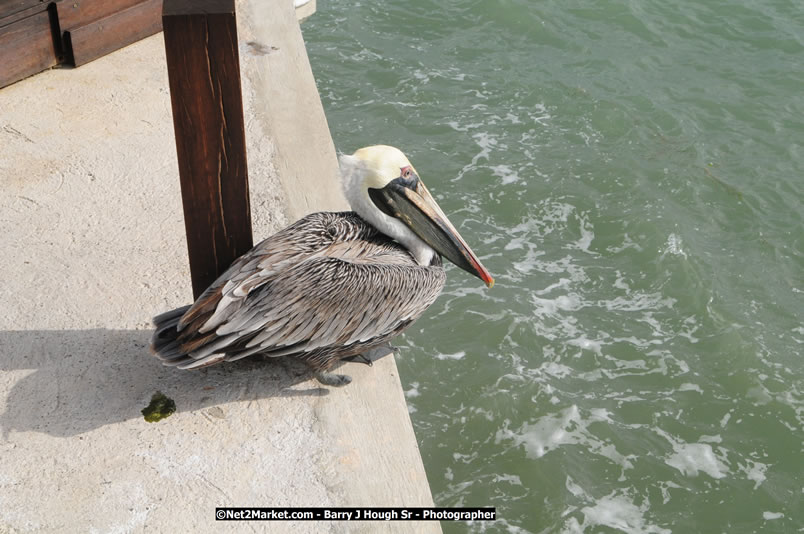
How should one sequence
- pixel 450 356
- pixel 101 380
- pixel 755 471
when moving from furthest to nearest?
pixel 450 356, pixel 755 471, pixel 101 380

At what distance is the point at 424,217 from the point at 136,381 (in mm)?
1452

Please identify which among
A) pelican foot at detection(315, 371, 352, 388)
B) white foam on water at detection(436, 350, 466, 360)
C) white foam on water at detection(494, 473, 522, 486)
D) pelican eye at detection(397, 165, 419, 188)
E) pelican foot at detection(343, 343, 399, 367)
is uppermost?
pelican eye at detection(397, 165, 419, 188)

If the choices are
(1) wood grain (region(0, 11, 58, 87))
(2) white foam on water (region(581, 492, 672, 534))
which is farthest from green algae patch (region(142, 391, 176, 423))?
(1) wood grain (region(0, 11, 58, 87))

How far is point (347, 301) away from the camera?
127 inches

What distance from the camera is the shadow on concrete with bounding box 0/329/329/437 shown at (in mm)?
3205

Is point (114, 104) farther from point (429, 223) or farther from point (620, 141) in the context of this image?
point (620, 141)

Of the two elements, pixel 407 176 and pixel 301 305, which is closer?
pixel 301 305

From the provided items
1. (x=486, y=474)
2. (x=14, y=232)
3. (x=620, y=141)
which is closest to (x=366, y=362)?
(x=486, y=474)

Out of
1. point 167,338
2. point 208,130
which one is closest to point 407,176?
point 208,130

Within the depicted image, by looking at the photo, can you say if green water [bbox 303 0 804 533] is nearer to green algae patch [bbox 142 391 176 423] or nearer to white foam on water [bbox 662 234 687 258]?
white foam on water [bbox 662 234 687 258]

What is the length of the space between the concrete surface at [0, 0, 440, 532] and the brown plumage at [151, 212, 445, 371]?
11.1 inches

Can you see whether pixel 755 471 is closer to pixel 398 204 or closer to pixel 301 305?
pixel 398 204

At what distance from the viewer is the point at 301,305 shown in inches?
124

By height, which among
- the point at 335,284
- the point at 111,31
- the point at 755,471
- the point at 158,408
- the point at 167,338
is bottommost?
the point at 755,471
